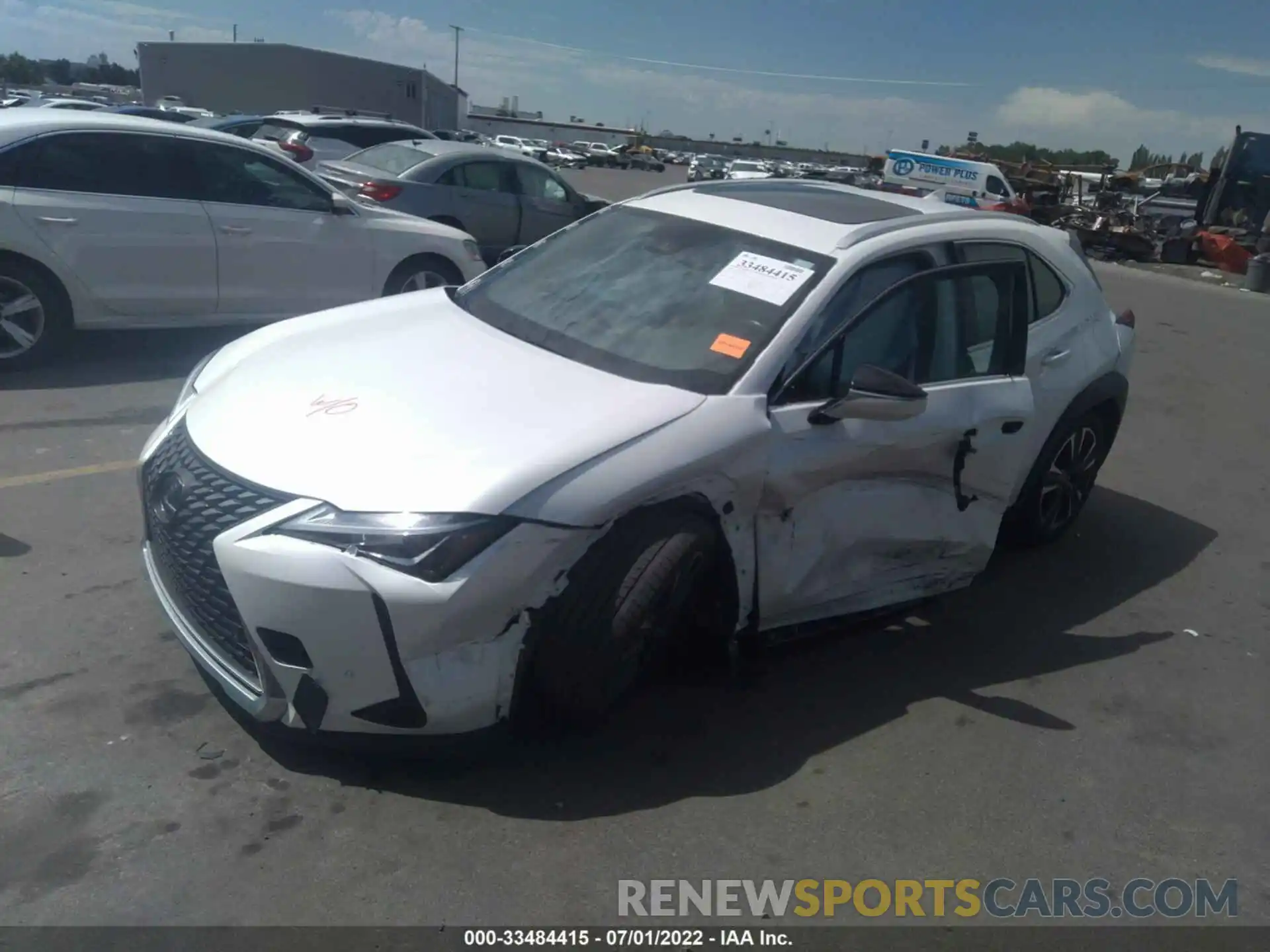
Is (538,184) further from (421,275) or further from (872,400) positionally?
(872,400)

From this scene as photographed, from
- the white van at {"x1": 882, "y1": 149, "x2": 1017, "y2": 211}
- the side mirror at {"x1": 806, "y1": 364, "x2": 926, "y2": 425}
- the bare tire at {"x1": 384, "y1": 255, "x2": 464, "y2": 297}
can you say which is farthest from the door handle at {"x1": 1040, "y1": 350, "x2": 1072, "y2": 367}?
the white van at {"x1": 882, "y1": 149, "x2": 1017, "y2": 211}

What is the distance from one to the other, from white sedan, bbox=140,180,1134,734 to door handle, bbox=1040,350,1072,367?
13mm

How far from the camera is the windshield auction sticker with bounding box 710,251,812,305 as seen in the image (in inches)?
158

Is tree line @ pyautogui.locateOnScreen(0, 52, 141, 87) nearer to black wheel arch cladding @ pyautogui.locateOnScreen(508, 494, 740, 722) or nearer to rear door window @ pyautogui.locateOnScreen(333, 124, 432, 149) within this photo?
rear door window @ pyautogui.locateOnScreen(333, 124, 432, 149)

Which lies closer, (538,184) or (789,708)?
(789,708)

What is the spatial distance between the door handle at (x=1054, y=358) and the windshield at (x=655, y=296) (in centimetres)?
142

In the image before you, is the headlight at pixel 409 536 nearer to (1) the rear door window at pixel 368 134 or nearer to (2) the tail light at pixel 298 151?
(2) the tail light at pixel 298 151

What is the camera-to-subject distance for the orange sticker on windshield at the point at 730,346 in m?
3.79

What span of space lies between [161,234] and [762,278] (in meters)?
5.13

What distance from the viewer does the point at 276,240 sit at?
319 inches

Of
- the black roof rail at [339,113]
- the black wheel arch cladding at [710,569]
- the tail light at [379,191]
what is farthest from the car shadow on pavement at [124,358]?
the black roof rail at [339,113]

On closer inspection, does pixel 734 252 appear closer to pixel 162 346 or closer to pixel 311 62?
pixel 162 346

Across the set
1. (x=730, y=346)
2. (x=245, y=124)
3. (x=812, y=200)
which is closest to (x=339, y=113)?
(x=245, y=124)
